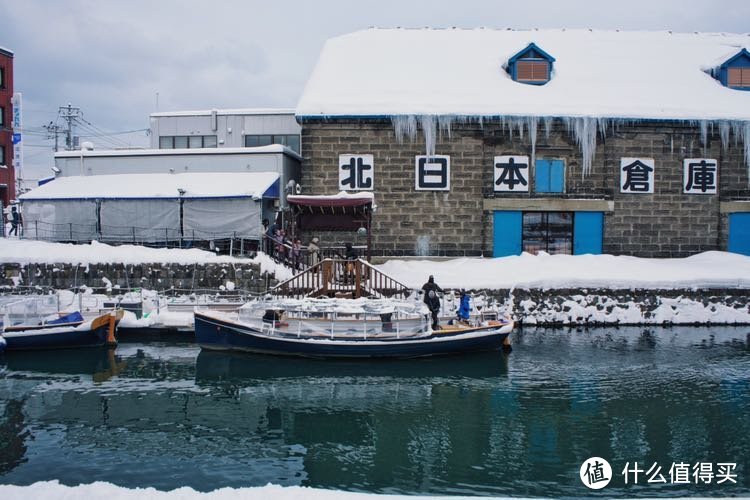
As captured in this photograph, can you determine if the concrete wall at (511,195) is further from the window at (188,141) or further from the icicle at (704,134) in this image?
the window at (188,141)

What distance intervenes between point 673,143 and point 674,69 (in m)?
5.73

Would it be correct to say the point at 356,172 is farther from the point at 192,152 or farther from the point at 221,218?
the point at 192,152

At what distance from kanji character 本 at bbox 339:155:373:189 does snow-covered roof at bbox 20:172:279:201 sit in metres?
2.85

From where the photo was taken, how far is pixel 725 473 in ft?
35.3

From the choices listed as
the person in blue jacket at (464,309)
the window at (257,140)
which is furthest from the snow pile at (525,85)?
the person in blue jacket at (464,309)

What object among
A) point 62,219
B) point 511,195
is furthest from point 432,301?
point 62,219

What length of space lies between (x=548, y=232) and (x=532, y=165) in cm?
301

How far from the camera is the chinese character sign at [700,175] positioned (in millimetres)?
26453

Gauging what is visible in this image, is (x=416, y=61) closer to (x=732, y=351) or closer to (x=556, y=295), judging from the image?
(x=556, y=295)

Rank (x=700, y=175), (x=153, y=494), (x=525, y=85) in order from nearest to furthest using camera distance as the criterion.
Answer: (x=153, y=494) → (x=700, y=175) → (x=525, y=85)

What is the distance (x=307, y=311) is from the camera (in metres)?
17.8

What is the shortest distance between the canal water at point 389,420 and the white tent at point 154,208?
624cm

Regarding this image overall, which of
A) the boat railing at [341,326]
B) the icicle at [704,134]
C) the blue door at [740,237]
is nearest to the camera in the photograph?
the boat railing at [341,326]

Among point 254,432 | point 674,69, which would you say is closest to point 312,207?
point 254,432
